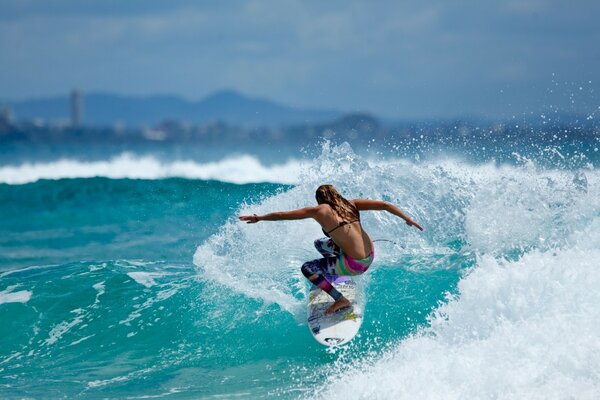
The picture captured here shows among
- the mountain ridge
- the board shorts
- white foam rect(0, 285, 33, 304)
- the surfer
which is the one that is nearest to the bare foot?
the surfer

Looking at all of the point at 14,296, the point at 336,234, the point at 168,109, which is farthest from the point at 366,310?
the point at 168,109

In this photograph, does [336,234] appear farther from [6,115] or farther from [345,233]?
[6,115]

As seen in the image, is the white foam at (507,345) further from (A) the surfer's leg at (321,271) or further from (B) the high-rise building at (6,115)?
(B) the high-rise building at (6,115)

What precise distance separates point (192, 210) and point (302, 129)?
68013 mm

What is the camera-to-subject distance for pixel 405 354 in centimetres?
669

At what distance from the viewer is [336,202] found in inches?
280

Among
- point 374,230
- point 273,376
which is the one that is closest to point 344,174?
point 374,230

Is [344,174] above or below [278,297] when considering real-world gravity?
above

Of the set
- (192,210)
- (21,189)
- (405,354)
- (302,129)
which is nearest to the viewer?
(405,354)

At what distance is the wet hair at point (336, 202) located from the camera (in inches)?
279

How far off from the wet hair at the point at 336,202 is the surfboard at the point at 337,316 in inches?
42.9

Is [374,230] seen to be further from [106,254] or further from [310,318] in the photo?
[106,254]

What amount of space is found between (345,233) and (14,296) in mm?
5085

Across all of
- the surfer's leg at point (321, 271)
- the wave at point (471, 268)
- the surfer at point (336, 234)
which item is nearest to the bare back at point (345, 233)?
the surfer at point (336, 234)
